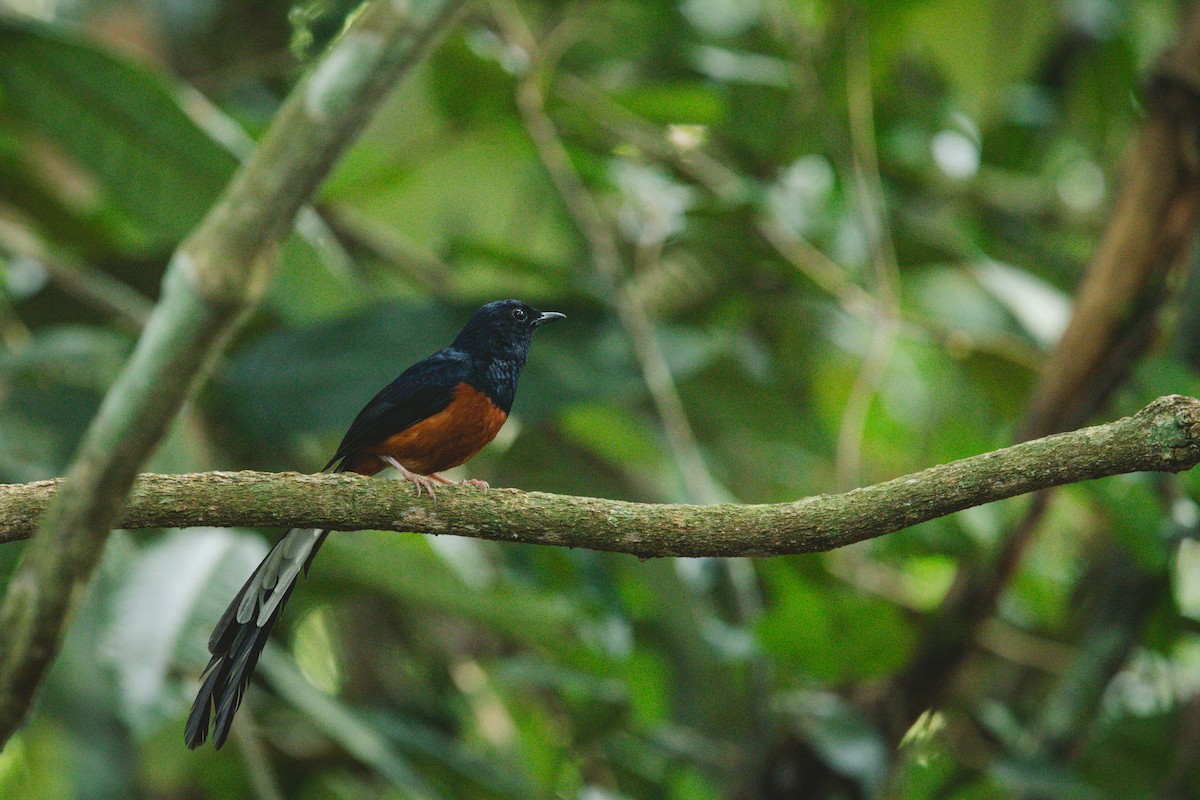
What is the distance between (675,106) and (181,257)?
3.57 metres

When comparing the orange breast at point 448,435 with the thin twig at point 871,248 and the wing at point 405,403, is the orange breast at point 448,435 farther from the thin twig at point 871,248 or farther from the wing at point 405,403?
the thin twig at point 871,248

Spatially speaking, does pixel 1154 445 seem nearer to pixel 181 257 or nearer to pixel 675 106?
pixel 181 257

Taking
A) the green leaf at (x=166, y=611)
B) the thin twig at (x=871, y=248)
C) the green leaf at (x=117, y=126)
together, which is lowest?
the green leaf at (x=166, y=611)

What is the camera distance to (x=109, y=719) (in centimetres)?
243

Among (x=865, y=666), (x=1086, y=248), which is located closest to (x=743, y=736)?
(x=865, y=666)

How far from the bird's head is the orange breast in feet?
0.40

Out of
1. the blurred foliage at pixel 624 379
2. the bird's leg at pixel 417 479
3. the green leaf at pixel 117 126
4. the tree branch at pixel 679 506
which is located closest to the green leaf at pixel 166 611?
the blurred foliage at pixel 624 379

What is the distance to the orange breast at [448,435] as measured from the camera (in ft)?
6.37

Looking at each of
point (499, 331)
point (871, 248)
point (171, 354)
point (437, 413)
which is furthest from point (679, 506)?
point (871, 248)

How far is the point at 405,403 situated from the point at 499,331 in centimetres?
23

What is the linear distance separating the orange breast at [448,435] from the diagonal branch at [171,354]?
101 cm

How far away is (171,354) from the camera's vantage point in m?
0.89

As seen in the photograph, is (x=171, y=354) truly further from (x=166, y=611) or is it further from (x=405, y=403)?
(x=166, y=611)

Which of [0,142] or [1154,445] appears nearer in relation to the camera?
[1154,445]
